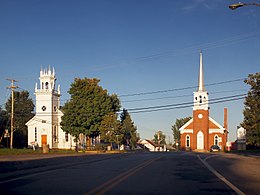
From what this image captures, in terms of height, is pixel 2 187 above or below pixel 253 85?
below

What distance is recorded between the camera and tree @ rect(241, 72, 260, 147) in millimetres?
46278

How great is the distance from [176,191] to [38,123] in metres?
63.6

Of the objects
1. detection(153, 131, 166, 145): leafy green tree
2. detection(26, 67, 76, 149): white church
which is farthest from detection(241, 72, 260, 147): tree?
detection(153, 131, 166, 145): leafy green tree

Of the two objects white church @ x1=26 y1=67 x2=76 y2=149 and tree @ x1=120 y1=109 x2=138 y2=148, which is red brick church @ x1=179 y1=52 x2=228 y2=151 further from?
white church @ x1=26 y1=67 x2=76 y2=149

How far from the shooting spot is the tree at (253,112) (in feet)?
152

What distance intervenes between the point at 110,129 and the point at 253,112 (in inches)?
1157

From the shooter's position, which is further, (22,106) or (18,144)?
(22,106)

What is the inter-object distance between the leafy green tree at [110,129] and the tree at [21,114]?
20.4m

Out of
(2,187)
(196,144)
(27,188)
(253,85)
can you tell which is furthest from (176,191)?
(196,144)

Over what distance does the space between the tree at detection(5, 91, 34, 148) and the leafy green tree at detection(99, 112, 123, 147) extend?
20435 millimetres

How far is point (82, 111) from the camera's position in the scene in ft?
224

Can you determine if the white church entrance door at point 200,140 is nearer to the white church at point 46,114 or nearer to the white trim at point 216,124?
the white trim at point 216,124

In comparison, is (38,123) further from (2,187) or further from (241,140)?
(2,187)

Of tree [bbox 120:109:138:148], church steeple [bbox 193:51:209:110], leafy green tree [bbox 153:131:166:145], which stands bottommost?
leafy green tree [bbox 153:131:166:145]
